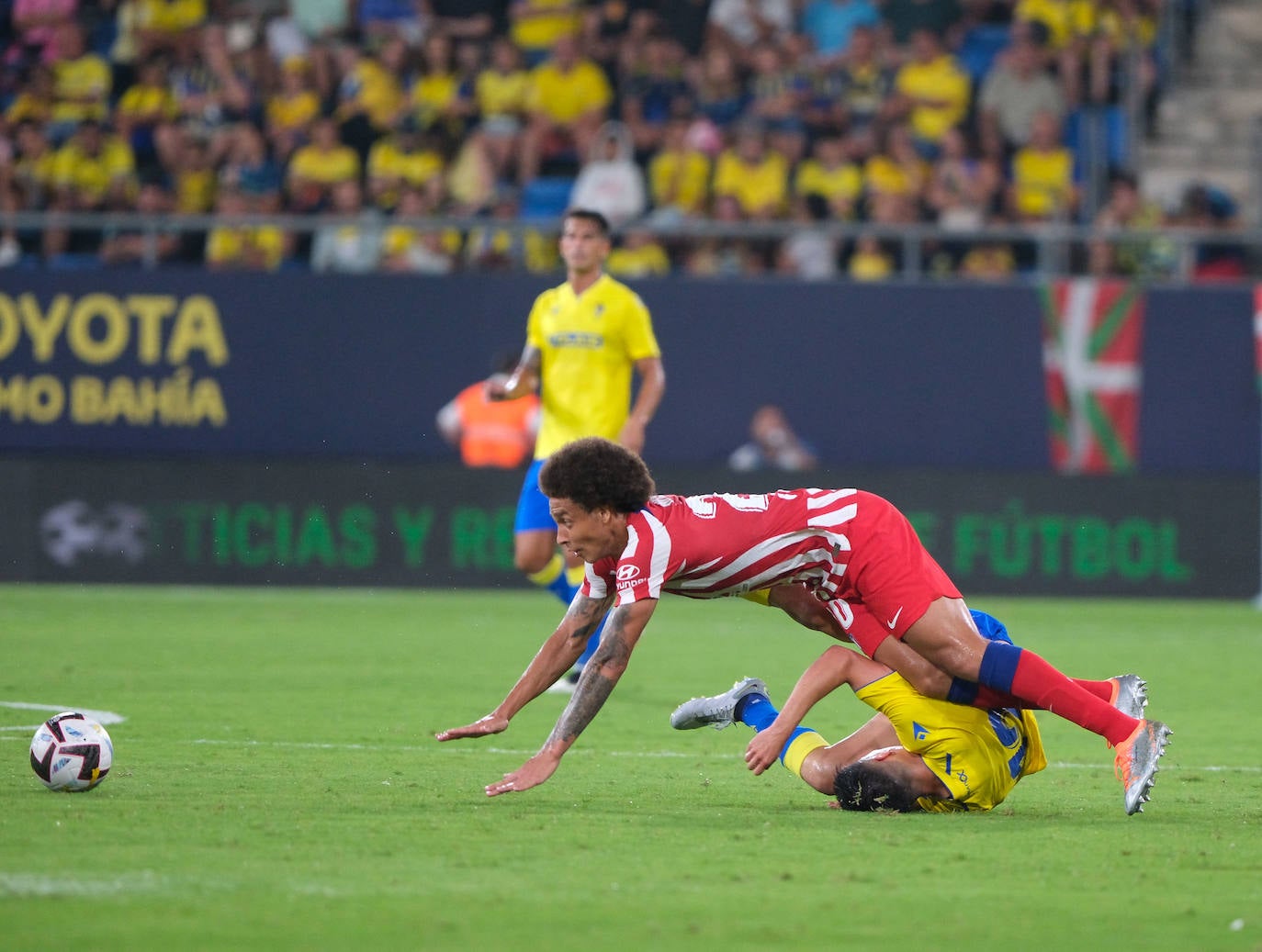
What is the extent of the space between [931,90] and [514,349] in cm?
485

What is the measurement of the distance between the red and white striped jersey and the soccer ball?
1.77 m


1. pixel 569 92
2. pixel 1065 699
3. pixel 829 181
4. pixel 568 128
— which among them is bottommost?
pixel 1065 699

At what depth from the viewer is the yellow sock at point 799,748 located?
6941 mm

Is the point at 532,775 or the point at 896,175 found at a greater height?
the point at 896,175

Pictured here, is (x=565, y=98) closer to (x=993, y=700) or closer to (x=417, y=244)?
(x=417, y=244)

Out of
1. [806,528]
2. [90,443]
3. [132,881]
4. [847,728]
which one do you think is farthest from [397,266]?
[132,881]

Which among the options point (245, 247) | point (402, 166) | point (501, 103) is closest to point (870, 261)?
point (501, 103)

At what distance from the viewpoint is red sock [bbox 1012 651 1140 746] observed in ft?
20.9

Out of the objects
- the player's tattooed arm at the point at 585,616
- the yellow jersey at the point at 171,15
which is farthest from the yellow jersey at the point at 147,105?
the player's tattooed arm at the point at 585,616

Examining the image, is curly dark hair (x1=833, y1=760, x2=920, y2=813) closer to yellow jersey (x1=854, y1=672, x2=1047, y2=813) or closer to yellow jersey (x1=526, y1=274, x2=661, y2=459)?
yellow jersey (x1=854, y1=672, x2=1047, y2=813)

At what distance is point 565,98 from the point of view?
18.7m

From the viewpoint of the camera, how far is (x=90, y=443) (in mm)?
17250

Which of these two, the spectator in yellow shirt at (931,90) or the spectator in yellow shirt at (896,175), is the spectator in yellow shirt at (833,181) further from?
the spectator in yellow shirt at (931,90)

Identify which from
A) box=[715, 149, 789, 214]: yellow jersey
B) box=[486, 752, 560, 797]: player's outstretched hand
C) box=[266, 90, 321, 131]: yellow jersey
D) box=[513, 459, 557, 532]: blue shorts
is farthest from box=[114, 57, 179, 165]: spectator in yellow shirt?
box=[486, 752, 560, 797]: player's outstretched hand
